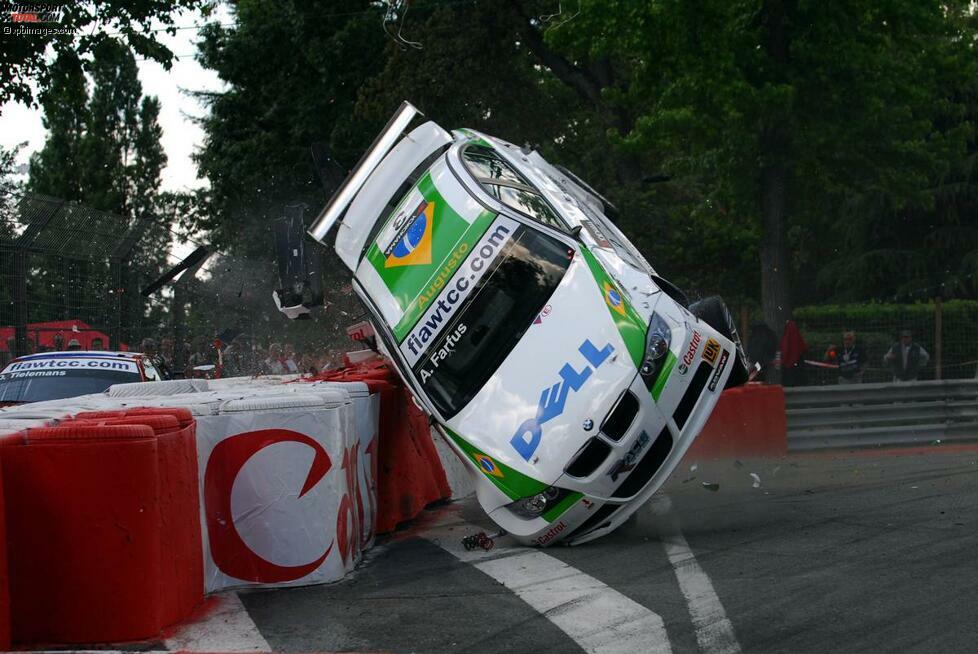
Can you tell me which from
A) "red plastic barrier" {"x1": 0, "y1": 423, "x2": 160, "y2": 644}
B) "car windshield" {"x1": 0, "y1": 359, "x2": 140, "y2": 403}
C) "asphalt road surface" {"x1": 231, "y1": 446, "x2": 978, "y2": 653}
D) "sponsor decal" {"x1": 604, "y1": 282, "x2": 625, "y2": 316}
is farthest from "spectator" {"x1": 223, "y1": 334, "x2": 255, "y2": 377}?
"red plastic barrier" {"x1": 0, "y1": 423, "x2": 160, "y2": 644}

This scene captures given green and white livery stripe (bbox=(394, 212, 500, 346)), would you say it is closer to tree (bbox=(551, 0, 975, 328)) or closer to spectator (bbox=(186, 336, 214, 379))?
tree (bbox=(551, 0, 975, 328))

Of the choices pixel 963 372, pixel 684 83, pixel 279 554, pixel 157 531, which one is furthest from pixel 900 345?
pixel 157 531

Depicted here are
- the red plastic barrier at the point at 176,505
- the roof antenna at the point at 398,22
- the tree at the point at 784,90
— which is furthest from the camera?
the roof antenna at the point at 398,22

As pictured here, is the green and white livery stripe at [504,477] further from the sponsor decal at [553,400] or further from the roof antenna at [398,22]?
the roof antenna at [398,22]

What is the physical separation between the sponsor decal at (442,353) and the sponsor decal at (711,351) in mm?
1727

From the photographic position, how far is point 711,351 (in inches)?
347

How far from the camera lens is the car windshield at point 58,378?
12938 mm

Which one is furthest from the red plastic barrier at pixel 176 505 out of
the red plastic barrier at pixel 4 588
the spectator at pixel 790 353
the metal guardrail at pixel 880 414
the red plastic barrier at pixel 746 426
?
the spectator at pixel 790 353

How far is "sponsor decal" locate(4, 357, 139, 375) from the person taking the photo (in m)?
13.3

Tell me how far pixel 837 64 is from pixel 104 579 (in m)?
16.8

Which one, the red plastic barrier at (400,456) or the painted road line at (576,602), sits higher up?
the painted road line at (576,602)

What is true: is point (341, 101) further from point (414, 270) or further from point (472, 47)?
point (414, 270)

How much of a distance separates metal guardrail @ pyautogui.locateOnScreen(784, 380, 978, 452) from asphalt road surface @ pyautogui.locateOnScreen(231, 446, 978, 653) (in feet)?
15.2

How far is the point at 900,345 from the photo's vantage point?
20094mm
